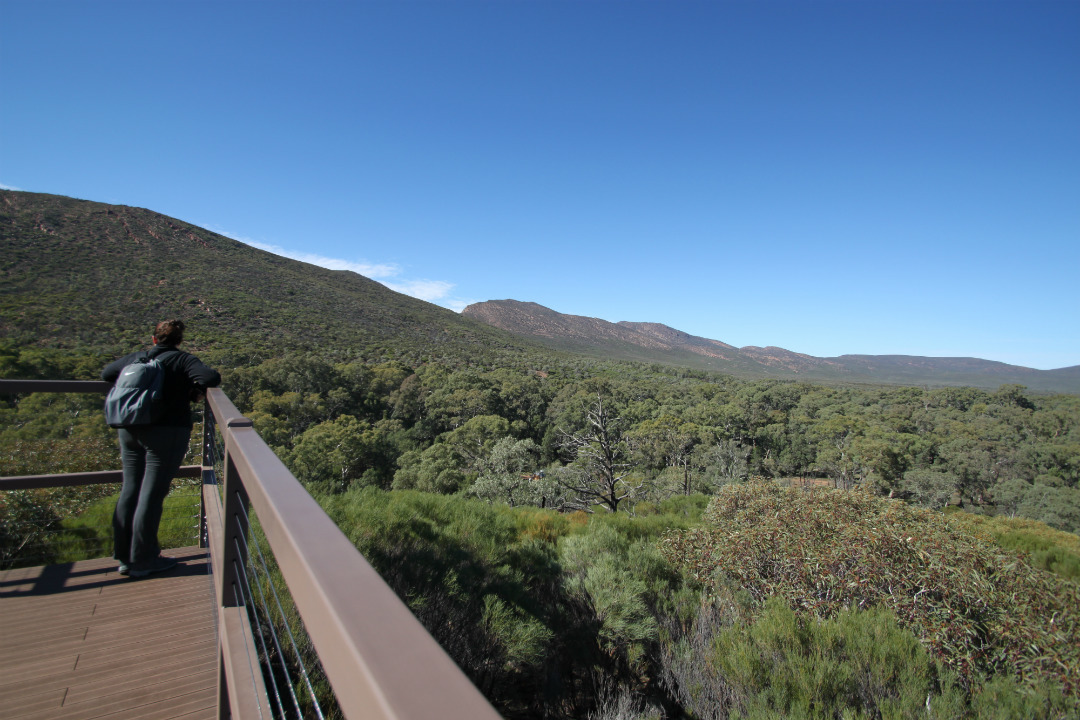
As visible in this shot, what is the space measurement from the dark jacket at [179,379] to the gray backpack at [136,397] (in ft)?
0.19

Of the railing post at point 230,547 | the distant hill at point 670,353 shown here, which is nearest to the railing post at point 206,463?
the railing post at point 230,547

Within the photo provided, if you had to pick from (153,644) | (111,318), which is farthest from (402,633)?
(111,318)

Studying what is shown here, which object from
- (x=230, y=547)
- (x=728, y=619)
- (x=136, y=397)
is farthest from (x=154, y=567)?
(x=728, y=619)

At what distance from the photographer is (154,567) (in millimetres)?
3047

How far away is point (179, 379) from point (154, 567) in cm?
124

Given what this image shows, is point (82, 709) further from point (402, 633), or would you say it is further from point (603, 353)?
point (603, 353)

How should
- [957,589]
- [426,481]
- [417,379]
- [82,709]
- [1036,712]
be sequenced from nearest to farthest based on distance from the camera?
[82,709] < [1036,712] < [957,589] < [426,481] < [417,379]

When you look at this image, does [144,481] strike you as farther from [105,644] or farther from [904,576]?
[904,576]

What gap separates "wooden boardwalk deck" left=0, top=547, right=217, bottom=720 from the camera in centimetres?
204

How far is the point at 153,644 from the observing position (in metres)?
2.41

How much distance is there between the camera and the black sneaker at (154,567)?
3.00 metres

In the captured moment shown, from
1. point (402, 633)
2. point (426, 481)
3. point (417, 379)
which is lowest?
point (426, 481)

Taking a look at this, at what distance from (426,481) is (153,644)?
22.7m

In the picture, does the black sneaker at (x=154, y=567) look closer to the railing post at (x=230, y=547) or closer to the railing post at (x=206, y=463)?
the railing post at (x=206, y=463)
